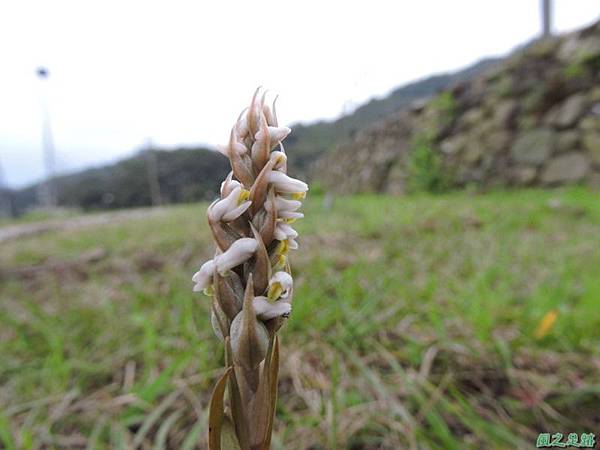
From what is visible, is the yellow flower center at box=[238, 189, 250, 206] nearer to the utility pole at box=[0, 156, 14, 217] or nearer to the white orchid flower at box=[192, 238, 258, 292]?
the white orchid flower at box=[192, 238, 258, 292]

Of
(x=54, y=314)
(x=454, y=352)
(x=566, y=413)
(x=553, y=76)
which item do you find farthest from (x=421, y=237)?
(x=553, y=76)

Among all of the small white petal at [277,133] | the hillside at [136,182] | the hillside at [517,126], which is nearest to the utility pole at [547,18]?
the hillside at [517,126]

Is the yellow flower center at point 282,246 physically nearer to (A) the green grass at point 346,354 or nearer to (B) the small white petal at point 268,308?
(B) the small white petal at point 268,308

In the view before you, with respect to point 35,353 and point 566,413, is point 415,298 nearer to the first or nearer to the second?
point 566,413

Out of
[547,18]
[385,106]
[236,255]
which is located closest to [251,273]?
[236,255]

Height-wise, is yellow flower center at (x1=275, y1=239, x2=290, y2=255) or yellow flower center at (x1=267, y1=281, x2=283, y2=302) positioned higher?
yellow flower center at (x1=275, y1=239, x2=290, y2=255)

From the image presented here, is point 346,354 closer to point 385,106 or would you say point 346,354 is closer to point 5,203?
point 385,106

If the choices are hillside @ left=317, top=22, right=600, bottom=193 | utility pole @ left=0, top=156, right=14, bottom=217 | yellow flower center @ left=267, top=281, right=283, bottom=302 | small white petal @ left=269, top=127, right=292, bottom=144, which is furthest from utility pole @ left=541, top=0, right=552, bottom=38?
utility pole @ left=0, top=156, right=14, bottom=217
